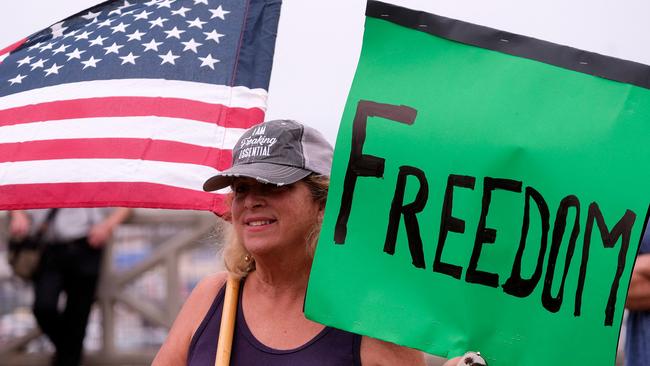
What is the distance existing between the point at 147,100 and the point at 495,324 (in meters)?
1.73

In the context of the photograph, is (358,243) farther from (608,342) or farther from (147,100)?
(147,100)

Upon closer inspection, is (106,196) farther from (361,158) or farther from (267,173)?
(361,158)

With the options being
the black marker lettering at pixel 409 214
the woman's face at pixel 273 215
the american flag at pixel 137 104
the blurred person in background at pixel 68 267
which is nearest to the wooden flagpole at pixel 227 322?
the woman's face at pixel 273 215

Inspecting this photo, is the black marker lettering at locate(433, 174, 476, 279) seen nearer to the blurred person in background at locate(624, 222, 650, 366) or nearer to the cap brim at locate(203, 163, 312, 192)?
the cap brim at locate(203, 163, 312, 192)

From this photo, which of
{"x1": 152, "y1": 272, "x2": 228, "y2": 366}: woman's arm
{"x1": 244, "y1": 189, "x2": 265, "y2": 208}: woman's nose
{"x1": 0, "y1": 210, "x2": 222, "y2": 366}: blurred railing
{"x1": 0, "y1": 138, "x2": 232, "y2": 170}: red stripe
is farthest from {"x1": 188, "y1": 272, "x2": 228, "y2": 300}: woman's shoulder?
{"x1": 0, "y1": 210, "x2": 222, "y2": 366}: blurred railing

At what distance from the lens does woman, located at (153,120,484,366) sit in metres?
2.64

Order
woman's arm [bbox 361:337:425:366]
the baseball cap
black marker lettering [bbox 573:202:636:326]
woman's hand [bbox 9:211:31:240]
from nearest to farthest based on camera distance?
black marker lettering [bbox 573:202:636:326], woman's arm [bbox 361:337:425:366], the baseball cap, woman's hand [bbox 9:211:31:240]

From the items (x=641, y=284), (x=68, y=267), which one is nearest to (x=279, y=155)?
(x=641, y=284)

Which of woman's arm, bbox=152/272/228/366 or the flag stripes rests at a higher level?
the flag stripes

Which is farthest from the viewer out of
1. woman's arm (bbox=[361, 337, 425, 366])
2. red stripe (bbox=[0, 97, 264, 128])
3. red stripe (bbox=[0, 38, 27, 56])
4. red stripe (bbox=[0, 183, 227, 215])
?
red stripe (bbox=[0, 38, 27, 56])

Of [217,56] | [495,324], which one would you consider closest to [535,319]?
[495,324]

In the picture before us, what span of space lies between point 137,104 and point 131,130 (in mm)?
110

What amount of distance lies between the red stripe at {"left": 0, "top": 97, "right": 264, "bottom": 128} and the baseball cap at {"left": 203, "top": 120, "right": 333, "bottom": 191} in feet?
1.82

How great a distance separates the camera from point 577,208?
2291 millimetres
